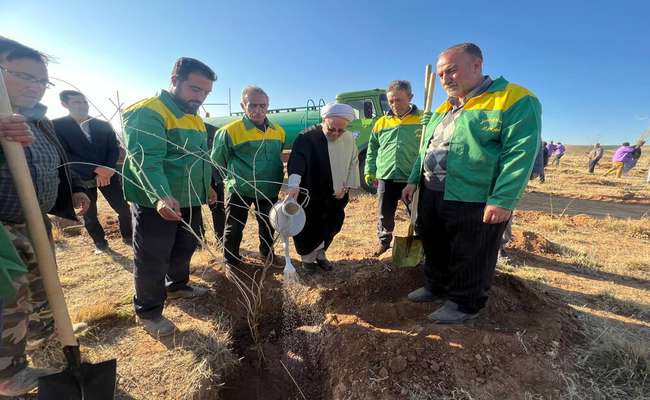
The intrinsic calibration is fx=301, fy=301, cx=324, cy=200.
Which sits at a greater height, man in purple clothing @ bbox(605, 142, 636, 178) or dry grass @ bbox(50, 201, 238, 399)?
man in purple clothing @ bbox(605, 142, 636, 178)

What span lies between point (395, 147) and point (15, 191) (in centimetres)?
297

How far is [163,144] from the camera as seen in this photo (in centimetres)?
200

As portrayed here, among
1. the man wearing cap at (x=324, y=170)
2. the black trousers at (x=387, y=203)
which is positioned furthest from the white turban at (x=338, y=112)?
the black trousers at (x=387, y=203)

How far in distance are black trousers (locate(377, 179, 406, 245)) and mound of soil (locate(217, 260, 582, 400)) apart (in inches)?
27.7

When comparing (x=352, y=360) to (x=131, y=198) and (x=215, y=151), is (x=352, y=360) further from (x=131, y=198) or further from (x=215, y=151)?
(x=215, y=151)

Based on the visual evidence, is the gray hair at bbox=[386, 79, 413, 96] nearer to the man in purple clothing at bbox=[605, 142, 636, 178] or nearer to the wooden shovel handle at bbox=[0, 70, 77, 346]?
the wooden shovel handle at bbox=[0, 70, 77, 346]

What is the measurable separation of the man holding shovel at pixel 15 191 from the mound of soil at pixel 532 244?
4.85 m

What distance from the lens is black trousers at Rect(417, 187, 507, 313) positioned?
1.96 metres

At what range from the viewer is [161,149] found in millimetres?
1982

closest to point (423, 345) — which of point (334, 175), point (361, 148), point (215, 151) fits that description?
point (334, 175)

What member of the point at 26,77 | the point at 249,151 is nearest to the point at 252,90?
the point at 249,151

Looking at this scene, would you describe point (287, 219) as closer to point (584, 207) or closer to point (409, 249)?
point (409, 249)

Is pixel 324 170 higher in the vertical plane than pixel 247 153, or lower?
lower

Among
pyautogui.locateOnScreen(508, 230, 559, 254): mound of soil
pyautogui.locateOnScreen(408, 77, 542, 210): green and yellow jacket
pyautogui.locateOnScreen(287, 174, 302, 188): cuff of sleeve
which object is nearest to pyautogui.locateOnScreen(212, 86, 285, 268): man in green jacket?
pyautogui.locateOnScreen(287, 174, 302, 188): cuff of sleeve
